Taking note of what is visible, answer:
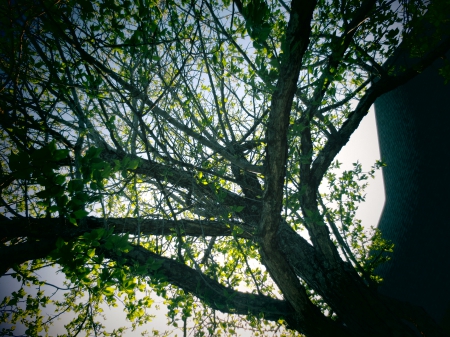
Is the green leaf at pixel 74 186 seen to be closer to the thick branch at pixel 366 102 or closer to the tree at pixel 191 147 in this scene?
the tree at pixel 191 147

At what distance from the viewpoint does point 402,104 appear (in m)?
8.04

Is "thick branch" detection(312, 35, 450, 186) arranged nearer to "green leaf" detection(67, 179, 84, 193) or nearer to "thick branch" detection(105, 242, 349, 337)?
"thick branch" detection(105, 242, 349, 337)

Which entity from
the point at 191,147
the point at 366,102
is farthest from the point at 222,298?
the point at 366,102

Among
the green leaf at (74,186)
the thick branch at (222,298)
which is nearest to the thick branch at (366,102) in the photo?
the thick branch at (222,298)

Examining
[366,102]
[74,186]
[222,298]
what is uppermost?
[366,102]

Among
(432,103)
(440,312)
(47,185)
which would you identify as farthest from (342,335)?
(432,103)

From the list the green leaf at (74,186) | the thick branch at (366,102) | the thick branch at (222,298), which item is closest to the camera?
the green leaf at (74,186)

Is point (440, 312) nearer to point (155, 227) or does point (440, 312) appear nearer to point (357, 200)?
point (357, 200)

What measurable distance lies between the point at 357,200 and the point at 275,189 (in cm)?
369

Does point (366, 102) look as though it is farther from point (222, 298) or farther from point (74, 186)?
point (74, 186)

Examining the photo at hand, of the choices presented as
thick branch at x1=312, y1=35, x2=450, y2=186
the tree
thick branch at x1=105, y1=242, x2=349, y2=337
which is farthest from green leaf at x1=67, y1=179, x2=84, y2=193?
thick branch at x1=312, y1=35, x2=450, y2=186

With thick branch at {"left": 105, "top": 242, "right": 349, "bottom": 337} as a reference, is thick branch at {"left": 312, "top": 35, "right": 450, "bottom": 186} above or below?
above

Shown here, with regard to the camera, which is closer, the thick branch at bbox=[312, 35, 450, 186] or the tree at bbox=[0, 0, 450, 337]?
the tree at bbox=[0, 0, 450, 337]

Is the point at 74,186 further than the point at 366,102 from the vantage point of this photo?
No
